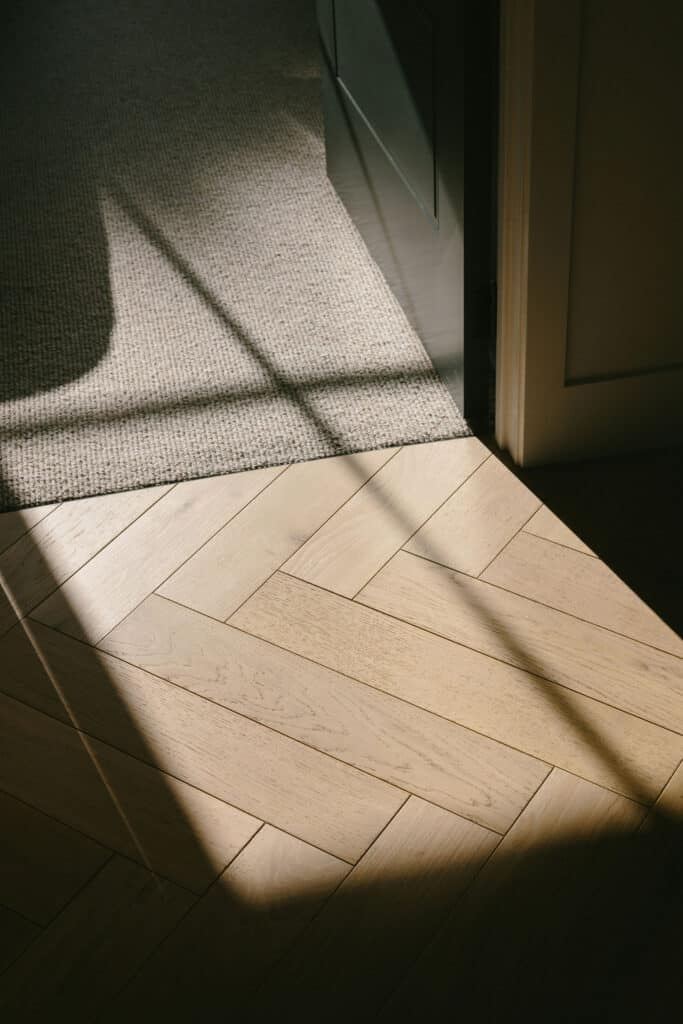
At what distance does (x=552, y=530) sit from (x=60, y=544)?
673 millimetres

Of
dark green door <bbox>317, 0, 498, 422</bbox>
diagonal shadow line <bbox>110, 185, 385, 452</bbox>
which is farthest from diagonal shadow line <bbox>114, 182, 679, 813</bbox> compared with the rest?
dark green door <bbox>317, 0, 498, 422</bbox>

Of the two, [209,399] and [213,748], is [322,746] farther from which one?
[209,399]

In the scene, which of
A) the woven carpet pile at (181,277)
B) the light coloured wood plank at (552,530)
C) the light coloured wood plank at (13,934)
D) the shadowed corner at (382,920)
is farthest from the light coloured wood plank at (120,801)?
the light coloured wood plank at (552,530)

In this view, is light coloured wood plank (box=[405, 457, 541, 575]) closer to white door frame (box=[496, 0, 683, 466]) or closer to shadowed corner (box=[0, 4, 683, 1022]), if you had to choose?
white door frame (box=[496, 0, 683, 466])

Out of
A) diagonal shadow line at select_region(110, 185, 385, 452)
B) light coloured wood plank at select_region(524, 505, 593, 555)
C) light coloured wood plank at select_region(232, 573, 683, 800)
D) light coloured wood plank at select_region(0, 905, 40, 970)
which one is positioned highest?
diagonal shadow line at select_region(110, 185, 385, 452)

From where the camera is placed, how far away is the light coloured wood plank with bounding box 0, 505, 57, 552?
166 cm

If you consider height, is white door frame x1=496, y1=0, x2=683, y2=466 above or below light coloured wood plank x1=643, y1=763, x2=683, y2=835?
above

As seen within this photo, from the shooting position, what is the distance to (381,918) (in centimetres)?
115

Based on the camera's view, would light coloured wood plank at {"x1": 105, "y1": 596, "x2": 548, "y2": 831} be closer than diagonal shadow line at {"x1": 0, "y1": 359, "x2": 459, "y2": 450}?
Yes

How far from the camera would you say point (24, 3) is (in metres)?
3.41

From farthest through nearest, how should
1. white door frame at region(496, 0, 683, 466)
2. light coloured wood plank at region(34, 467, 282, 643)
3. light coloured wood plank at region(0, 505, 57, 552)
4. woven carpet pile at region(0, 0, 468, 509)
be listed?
woven carpet pile at region(0, 0, 468, 509) → light coloured wood plank at region(0, 505, 57, 552) → light coloured wood plank at region(34, 467, 282, 643) → white door frame at region(496, 0, 683, 466)

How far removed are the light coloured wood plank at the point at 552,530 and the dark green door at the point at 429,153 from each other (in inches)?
9.8

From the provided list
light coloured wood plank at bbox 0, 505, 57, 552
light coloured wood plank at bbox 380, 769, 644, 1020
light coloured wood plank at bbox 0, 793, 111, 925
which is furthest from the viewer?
light coloured wood plank at bbox 0, 505, 57, 552

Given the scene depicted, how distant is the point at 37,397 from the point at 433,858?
109cm
